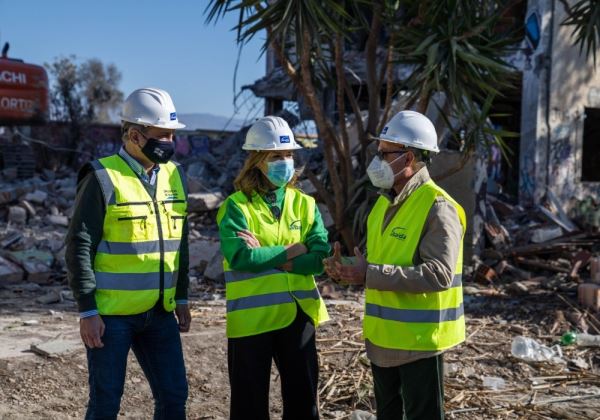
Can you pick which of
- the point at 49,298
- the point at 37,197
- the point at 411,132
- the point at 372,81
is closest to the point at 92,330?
the point at 411,132

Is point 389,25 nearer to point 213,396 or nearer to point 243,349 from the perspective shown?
point 213,396

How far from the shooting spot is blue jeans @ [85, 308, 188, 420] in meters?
2.89

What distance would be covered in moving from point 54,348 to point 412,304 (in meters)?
3.45

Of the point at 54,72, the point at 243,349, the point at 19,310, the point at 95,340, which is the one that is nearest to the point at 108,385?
the point at 95,340

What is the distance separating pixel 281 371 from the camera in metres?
3.20

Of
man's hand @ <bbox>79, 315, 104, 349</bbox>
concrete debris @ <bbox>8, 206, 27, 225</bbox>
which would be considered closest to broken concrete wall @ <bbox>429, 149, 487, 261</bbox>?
man's hand @ <bbox>79, 315, 104, 349</bbox>

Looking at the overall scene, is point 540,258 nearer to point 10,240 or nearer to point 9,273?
point 9,273

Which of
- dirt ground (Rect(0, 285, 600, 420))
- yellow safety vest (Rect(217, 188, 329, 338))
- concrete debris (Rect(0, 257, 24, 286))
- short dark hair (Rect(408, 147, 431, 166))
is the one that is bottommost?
dirt ground (Rect(0, 285, 600, 420))

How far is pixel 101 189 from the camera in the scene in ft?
9.59

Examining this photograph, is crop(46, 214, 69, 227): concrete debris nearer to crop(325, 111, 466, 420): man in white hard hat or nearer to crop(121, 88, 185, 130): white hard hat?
crop(121, 88, 185, 130): white hard hat

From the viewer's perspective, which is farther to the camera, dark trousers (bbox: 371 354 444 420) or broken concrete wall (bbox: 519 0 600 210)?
broken concrete wall (bbox: 519 0 600 210)

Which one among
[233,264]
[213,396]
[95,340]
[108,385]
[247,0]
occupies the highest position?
[247,0]

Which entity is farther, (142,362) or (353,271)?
(142,362)

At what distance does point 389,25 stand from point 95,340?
6.67 metres
